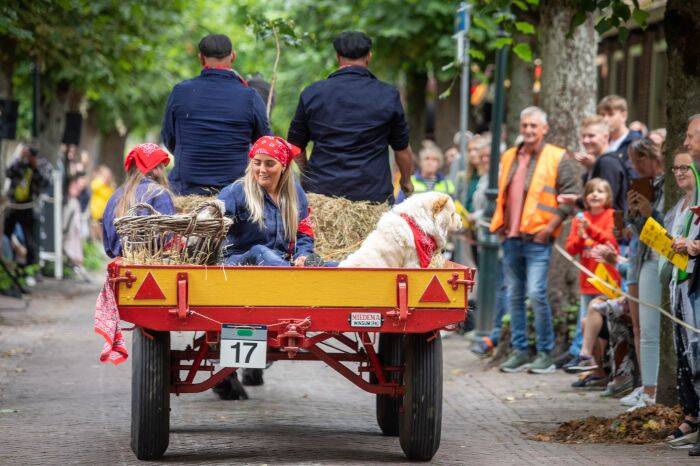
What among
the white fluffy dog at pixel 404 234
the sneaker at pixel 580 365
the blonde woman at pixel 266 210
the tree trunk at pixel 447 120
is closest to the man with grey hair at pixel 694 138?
the white fluffy dog at pixel 404 234

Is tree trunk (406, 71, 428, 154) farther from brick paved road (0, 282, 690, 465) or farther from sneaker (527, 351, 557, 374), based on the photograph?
sneaker (527, 351, 557, 374)

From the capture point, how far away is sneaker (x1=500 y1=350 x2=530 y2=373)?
13.0 m

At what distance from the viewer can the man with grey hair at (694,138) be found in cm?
845

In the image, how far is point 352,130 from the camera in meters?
9.65

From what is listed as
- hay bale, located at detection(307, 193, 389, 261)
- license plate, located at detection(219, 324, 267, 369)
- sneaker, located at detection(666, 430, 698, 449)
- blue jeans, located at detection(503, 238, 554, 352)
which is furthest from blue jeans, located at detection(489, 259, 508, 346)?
license plate, located at detection(219, 324, 267, 369)

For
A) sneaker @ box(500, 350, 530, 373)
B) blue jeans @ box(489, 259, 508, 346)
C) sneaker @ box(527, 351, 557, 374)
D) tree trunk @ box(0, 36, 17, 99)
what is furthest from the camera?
tree trunk @ box(0, 36, 17, 99)

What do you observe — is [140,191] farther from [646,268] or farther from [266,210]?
[646,268]

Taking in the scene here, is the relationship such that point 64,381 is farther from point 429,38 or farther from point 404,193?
point 429,38

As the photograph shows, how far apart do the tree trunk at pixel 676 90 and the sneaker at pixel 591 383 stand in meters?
2.26

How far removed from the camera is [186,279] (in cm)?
736

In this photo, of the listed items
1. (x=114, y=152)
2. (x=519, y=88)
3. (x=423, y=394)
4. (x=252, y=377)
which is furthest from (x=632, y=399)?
(x=114, y=152)

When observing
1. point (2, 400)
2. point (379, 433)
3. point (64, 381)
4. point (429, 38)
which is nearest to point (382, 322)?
point (379, 433)

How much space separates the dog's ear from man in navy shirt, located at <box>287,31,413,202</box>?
5.18 ft

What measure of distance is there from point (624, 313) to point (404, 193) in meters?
2.37
